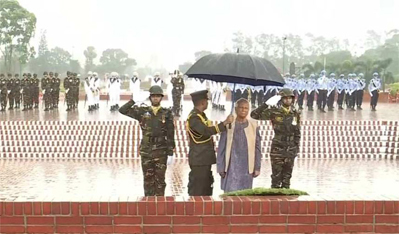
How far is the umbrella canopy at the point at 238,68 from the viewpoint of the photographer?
4.95 meters

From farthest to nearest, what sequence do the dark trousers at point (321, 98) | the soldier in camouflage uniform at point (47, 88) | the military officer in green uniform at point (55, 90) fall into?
the dark trousers at point (321, 98) → the military officer in green uniform at point (55, 90) → the soldier in camouflage uniform at point (47, 88)

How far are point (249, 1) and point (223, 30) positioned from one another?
3.46 meters

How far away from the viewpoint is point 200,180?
5359 millimetres

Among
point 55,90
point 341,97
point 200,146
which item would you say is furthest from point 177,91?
point 200,146

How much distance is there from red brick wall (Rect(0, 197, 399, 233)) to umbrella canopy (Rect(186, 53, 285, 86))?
5.55 ft

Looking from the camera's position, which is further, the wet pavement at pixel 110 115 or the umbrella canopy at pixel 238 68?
the wet pavement at pixel 110 115

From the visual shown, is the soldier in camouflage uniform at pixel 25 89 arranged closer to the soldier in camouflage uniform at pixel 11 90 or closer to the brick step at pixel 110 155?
the soldier in camouflage uniform at pixel 11 90

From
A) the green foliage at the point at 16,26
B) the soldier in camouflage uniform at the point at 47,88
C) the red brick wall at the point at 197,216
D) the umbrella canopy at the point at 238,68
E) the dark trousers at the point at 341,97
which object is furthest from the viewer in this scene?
the green foliage at the point at 16,26

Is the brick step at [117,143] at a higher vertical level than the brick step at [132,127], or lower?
lower

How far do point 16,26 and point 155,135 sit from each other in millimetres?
28732

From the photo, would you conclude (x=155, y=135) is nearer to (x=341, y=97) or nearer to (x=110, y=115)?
(x=110, y=115)

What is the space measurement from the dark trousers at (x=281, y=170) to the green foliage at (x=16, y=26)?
93.4ft

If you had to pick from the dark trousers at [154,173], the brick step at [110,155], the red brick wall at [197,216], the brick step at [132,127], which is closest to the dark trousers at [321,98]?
the brick step at [132,127]

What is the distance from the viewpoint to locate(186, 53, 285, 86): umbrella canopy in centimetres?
495
